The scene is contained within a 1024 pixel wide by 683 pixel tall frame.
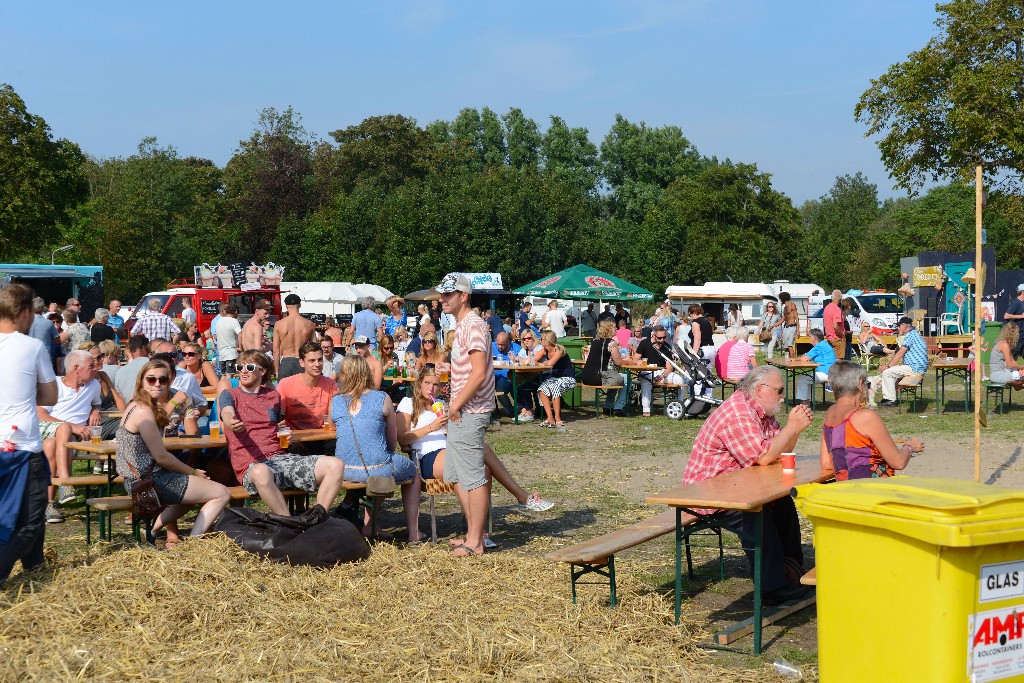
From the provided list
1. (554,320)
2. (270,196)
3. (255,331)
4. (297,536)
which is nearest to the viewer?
(297,536)

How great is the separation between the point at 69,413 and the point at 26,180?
1107 inches

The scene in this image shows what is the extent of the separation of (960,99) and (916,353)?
18.2m

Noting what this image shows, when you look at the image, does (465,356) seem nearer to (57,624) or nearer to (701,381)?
(57,624)

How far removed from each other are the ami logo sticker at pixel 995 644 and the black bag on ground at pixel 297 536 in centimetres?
385

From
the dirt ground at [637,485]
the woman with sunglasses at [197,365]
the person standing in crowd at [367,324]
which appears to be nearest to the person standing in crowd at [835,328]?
the dirt ground at [637,485]

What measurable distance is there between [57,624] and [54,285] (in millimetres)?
24298

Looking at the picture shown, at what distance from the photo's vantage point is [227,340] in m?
15.1

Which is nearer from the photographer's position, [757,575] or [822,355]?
[757,575]

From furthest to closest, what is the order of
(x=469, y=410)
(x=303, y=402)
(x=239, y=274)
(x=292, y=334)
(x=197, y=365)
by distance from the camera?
(x=239, y=274), (x=292, y=334), (x=197, y=365), (x=303, y=402), (x=469, y=410)

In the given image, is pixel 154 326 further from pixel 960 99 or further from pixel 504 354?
pixel 960 99

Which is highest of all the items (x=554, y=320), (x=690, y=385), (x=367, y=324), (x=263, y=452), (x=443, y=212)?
(x=443, y=212)

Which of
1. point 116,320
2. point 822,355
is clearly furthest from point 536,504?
point 116,320

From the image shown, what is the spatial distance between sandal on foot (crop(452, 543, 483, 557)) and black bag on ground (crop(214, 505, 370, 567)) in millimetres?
570

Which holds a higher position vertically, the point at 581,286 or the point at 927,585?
the point at 581,286
